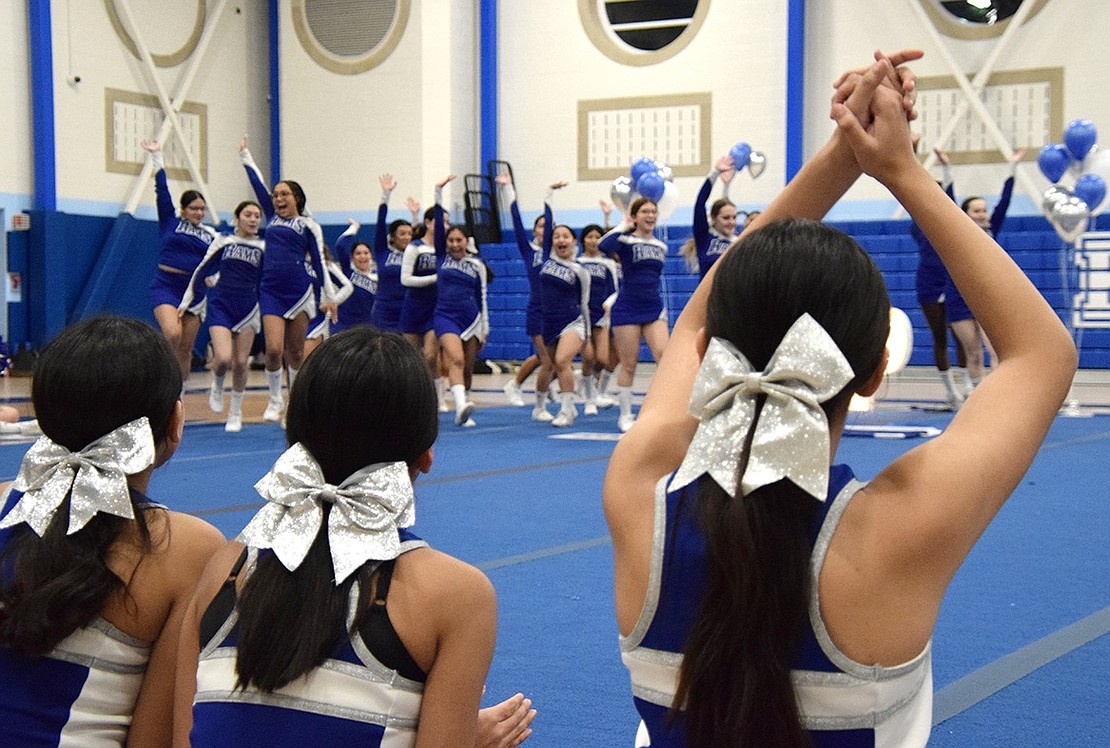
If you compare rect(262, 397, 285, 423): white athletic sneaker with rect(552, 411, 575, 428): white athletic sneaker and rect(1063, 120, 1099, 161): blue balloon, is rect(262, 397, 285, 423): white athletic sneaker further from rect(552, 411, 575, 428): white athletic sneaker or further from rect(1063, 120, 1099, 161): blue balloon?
rect(1063, 120, 1099, 161): blue balloon

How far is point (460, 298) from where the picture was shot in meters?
9.95

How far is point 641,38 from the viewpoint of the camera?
16.2m

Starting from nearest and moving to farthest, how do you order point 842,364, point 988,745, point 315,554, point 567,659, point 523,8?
point 842,364
point 315,554
point 988,745
point 567,659
point 523,8

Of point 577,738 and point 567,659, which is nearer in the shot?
point 577,738

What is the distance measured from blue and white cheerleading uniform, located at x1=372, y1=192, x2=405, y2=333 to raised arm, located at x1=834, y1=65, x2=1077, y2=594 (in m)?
9.63

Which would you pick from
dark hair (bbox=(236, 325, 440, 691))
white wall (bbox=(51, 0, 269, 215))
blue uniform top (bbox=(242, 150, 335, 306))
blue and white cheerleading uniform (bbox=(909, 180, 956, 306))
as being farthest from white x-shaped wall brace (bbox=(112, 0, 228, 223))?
dark hair (bbox=(236, 325, 440, 691))

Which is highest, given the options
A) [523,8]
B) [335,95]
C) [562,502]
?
[523,8]

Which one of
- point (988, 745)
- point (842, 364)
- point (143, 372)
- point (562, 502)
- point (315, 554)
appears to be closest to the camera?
point (842, 364)

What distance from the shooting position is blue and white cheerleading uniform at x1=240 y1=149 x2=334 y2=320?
9.48 metres

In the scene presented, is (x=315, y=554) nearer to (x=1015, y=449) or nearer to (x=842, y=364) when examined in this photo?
(x=842, y=364)

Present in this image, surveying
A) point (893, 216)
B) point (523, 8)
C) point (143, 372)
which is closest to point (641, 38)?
point (523, 8)

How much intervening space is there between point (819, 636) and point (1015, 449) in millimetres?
262

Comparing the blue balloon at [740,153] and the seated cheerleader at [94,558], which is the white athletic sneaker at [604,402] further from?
the seated cheerleader at [94,558]

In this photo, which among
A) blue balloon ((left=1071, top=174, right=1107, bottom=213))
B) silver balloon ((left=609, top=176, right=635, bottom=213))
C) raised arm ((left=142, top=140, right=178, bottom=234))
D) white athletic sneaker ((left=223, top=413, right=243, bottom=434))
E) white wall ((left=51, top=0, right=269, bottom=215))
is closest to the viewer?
white athletic sneaker ((left=223, top=413, right=243, bottom=434))
